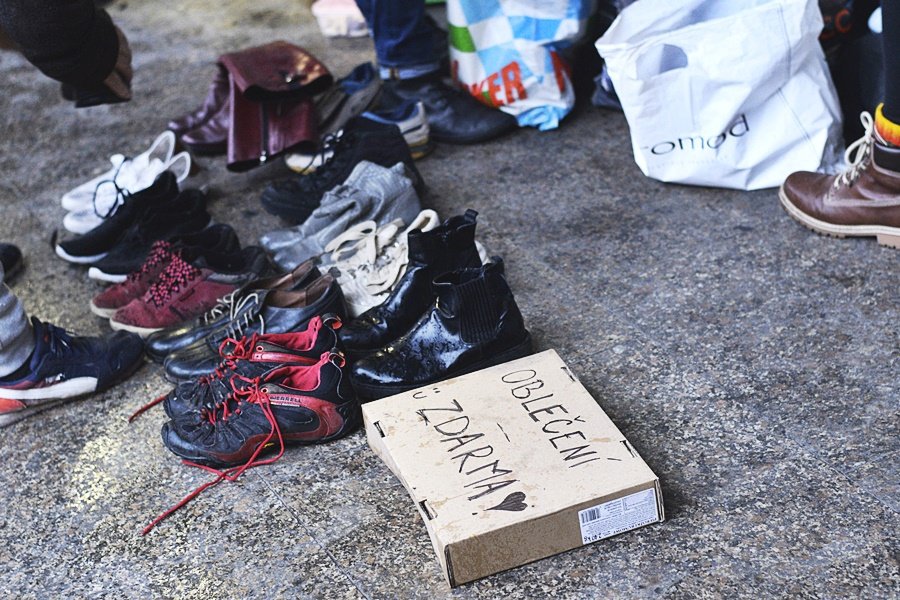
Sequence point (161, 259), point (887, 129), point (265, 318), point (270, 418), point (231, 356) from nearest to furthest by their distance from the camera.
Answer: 1. point (270, 418)
2. point (231, 356)
3. point (265, 318)
4. point (887, 129)
5. point (161, 259)

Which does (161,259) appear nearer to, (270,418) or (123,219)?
(123,219)

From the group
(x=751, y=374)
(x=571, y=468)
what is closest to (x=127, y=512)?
(x=571, y=468)

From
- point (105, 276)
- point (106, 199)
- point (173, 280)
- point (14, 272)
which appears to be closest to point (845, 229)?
point (173, 280)

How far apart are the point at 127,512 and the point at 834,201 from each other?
1488 millimetres

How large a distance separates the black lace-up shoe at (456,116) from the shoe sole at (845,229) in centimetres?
84

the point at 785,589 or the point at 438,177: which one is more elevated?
the point at 785,589

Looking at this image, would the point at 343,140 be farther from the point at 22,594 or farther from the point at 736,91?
the point at 22,594

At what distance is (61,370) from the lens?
5.88ft

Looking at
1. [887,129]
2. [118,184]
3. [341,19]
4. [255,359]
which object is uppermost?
[887,129]

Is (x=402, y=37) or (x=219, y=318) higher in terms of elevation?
(x=402, y=37)

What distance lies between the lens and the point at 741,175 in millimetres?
2199

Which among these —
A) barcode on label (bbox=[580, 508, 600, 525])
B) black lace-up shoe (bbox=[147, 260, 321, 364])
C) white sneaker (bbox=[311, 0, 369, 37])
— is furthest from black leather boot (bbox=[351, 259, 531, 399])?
white sneaker (bbox=[311, 0, 369, 37])

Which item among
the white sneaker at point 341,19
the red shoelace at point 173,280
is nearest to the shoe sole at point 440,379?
the red shoelace at point 173,280

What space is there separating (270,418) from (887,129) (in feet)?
4.29
